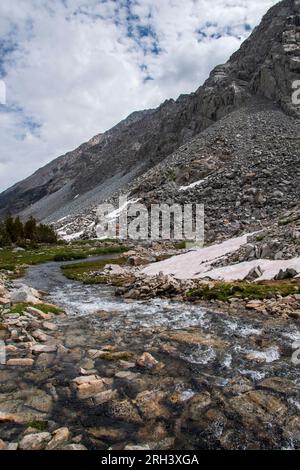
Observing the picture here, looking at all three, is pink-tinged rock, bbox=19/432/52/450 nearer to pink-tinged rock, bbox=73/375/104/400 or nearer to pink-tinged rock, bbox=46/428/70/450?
pink-tinged rock, bbox=46/428/70/450

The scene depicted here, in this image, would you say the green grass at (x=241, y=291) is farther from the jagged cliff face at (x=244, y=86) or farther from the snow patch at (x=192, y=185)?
the jagged cliff face at (x=244, y=86)

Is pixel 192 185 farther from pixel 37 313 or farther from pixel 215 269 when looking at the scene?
pixel 37 313

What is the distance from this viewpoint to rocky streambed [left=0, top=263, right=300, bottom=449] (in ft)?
28.1

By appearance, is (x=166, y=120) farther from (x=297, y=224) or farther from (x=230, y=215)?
(x=297, y=224)

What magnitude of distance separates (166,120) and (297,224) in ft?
473

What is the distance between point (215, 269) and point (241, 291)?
8.53 meters

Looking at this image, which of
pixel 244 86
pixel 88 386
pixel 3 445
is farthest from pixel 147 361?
pixel 244 86

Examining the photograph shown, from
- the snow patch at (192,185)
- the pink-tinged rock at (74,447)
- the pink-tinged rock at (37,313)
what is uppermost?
the snow patch at (192,185)

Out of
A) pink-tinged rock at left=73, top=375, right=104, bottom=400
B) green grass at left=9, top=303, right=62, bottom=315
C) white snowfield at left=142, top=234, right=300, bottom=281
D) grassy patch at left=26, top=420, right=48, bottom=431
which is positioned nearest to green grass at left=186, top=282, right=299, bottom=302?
white snowfield at left=142, top=234, right=300, bottom=281

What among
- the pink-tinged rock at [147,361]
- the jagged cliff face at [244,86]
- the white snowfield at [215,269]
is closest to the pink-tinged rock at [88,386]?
the pink-tinged rock at [147,361]

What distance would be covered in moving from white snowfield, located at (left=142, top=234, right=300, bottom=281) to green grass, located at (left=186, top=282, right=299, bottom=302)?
277cm

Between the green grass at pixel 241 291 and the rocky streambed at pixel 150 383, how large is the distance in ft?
8.38

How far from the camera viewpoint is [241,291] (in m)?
22.0

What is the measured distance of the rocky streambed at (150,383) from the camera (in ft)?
28.1
